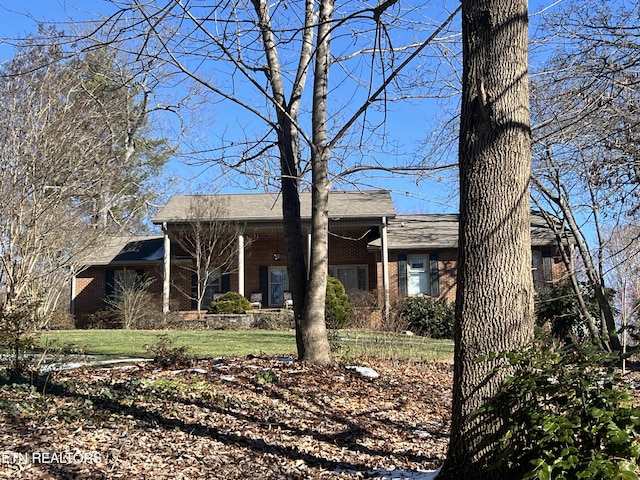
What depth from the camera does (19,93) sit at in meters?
12.3

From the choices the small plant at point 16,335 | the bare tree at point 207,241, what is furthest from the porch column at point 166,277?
the small plant at point 16,335

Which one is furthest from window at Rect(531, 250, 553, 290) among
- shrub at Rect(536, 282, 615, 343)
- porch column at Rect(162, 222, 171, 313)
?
porch column at Rect(162, 222, 171, 313)

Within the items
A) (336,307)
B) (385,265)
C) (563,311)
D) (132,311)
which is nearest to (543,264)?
(385,265)

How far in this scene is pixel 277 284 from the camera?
24734 mm

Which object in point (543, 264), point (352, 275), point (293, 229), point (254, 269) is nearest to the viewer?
point (293, 229)

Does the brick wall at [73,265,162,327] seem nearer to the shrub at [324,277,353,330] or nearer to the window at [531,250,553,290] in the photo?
the shrub at [324,277,353,330]

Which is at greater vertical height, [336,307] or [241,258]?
[241,258]

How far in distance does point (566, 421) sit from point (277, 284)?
22.0m

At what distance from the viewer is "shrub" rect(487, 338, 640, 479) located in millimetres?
Result: 2836

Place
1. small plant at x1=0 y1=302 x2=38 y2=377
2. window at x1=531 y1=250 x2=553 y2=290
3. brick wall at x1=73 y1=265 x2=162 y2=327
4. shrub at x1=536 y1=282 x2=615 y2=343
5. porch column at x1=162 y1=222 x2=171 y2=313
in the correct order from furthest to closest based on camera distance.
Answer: brick wall at x1=73 y1=265 x2=162 y2=327, window at x1=531 y1=250 x2=553 y2=290, porch column at x1=162 y1=222 x2=171 y2=313, shrub at x1=536 y1=282 x2=615 y2=343, small plant at x1=0 y1=302 x2=38 y2=377

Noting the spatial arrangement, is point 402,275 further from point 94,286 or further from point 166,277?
point 94,286

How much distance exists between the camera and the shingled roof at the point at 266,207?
21875 millimetres

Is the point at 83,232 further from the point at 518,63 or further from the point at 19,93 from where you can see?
the point at 518,63

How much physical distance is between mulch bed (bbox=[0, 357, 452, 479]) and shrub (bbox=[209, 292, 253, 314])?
A: 40.6ft
